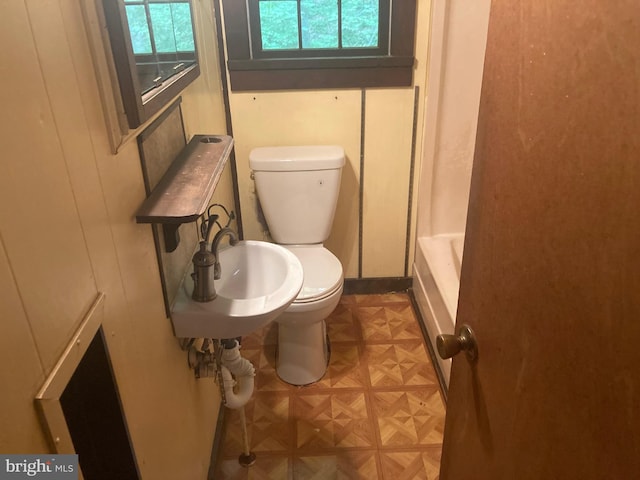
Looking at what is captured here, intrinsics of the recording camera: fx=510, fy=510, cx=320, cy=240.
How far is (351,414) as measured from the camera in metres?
1.93

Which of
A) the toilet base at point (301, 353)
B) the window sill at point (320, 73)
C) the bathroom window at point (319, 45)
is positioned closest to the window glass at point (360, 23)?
the bathroom window at point (319, 45)

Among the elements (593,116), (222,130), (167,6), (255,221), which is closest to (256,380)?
(255,221)

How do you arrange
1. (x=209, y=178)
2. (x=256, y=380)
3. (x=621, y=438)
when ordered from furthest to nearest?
(x=256, y=380)
(x=209, y=178)
(x=621, y=438)

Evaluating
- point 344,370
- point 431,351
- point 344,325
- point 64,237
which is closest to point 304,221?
point 344,325

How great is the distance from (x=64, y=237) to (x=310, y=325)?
134cm

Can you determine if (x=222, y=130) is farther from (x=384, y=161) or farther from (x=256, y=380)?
(x=256, y=380)

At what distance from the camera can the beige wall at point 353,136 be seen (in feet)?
7.13

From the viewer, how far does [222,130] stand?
2.15 metres

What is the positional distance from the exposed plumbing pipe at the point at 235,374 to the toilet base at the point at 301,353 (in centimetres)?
43

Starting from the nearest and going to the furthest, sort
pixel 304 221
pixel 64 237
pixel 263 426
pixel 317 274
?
pixel 64 237, pixel 263 426, pixel 317 274, pixel 304 221

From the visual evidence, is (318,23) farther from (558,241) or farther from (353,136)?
(558,241)

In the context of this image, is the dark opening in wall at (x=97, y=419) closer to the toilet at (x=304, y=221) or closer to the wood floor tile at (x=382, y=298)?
the toilet at (x=304, y=221)

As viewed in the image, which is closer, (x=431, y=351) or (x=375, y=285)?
(x=431, y=351)

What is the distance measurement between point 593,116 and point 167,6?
114 centimetres
